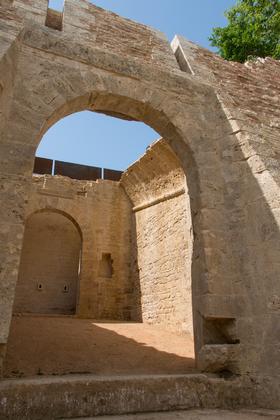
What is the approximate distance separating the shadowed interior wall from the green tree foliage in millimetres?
9419

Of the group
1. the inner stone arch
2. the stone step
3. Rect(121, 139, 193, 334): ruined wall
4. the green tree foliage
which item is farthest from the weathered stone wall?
the green tree foliage

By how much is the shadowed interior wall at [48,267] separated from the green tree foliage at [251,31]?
9.42 meters

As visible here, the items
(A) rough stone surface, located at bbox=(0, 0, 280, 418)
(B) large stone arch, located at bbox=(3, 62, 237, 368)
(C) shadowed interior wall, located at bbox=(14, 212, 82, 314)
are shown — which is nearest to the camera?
(A) rough stone surface, located at bbox=(0, 0, 280, 418)

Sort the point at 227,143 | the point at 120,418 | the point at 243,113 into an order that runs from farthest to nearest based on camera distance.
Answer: the point at 243,113 → the point at 227,143 → the point at 120,418

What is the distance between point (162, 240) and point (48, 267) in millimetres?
5563

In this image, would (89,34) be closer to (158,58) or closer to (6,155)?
(158,58)

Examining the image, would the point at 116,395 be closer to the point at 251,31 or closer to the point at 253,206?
the point at 253,206

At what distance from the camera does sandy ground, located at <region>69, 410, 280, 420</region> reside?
2.51 meters

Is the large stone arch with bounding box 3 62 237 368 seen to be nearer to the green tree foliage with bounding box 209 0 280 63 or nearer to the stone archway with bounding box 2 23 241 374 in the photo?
the stone archway with bounding box 2 23 241 374

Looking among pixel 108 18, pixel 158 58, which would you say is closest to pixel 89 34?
pixel 108 18

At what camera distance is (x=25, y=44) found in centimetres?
383

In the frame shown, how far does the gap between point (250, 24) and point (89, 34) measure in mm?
9937

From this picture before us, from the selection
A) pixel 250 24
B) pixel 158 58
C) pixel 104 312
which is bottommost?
pixel 104 312

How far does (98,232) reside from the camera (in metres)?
10.1
